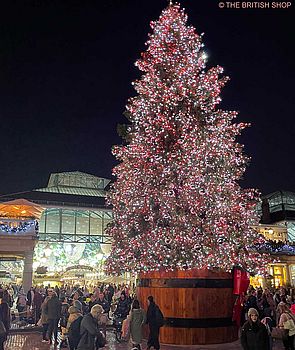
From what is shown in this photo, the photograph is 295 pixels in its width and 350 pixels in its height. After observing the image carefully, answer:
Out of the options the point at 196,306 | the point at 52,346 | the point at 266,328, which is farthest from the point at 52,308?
the point at 266,328

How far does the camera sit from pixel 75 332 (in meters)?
7.40

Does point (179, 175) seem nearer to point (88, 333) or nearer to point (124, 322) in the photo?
point (124, 322)

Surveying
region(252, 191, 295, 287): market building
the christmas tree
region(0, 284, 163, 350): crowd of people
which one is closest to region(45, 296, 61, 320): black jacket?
region(0, 284, 163, 350): crowd of people

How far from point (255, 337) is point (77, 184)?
3439 centimetres

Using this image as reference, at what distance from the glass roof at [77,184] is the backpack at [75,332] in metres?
30.2

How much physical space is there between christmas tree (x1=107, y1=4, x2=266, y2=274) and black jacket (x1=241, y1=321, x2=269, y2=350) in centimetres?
534

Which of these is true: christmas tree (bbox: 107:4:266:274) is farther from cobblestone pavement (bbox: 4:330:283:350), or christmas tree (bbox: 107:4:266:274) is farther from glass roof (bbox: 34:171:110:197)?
glass roof (bbox: 34:171:110:197)

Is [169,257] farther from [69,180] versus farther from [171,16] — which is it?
[69,180]

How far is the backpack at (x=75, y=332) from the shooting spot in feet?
24.1

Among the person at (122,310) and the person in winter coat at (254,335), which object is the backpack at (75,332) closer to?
the person in winter coat at (254,335)

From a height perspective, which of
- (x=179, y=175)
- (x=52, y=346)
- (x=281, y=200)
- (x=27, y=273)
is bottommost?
(x=52, y=346)

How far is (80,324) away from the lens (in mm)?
7281

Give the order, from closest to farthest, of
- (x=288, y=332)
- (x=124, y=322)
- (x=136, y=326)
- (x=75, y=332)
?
(x=75, y=332)
(x=288, y=332)
(x=136, y=326)
(x=124, y=322)

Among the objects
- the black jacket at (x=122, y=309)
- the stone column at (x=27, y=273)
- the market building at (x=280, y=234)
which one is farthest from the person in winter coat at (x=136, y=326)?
the market building at (x=280, y=234)
